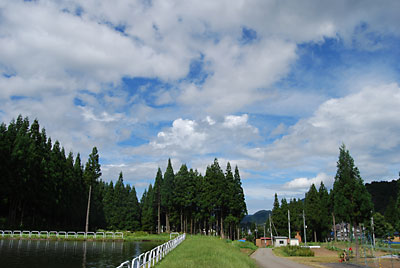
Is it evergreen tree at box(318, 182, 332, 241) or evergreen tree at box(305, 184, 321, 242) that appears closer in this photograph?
evergreen tree at box(318, 182, 332, 241)

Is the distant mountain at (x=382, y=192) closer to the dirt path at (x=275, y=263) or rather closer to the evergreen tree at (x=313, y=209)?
the evergreen tree at (x=313, y=209)

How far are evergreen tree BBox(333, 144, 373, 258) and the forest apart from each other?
2908cm

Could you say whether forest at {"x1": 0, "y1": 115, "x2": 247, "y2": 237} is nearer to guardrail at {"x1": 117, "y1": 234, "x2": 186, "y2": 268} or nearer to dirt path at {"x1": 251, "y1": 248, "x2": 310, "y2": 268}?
dirt path at {"x1": 251, "y1": 248, "x2": 310, "y2": 268}

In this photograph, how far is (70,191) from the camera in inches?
2365

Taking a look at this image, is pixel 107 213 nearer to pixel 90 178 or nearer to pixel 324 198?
pixel 90 178

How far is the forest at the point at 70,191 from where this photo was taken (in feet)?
150

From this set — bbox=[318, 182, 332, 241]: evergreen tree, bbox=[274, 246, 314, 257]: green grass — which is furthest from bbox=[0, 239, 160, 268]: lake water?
bbox=[318, 182, 332, 241]: evergreen tree

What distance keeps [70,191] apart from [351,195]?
4985cm

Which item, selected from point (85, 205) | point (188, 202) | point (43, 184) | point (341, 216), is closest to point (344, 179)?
point (341, 216)

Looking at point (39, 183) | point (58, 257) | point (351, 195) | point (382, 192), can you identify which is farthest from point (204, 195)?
point (382, 192)

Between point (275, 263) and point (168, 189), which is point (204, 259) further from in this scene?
point (168, 189)

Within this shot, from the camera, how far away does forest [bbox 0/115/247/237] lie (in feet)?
150

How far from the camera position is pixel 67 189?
5881 cm

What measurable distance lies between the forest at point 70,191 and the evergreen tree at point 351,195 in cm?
2908
